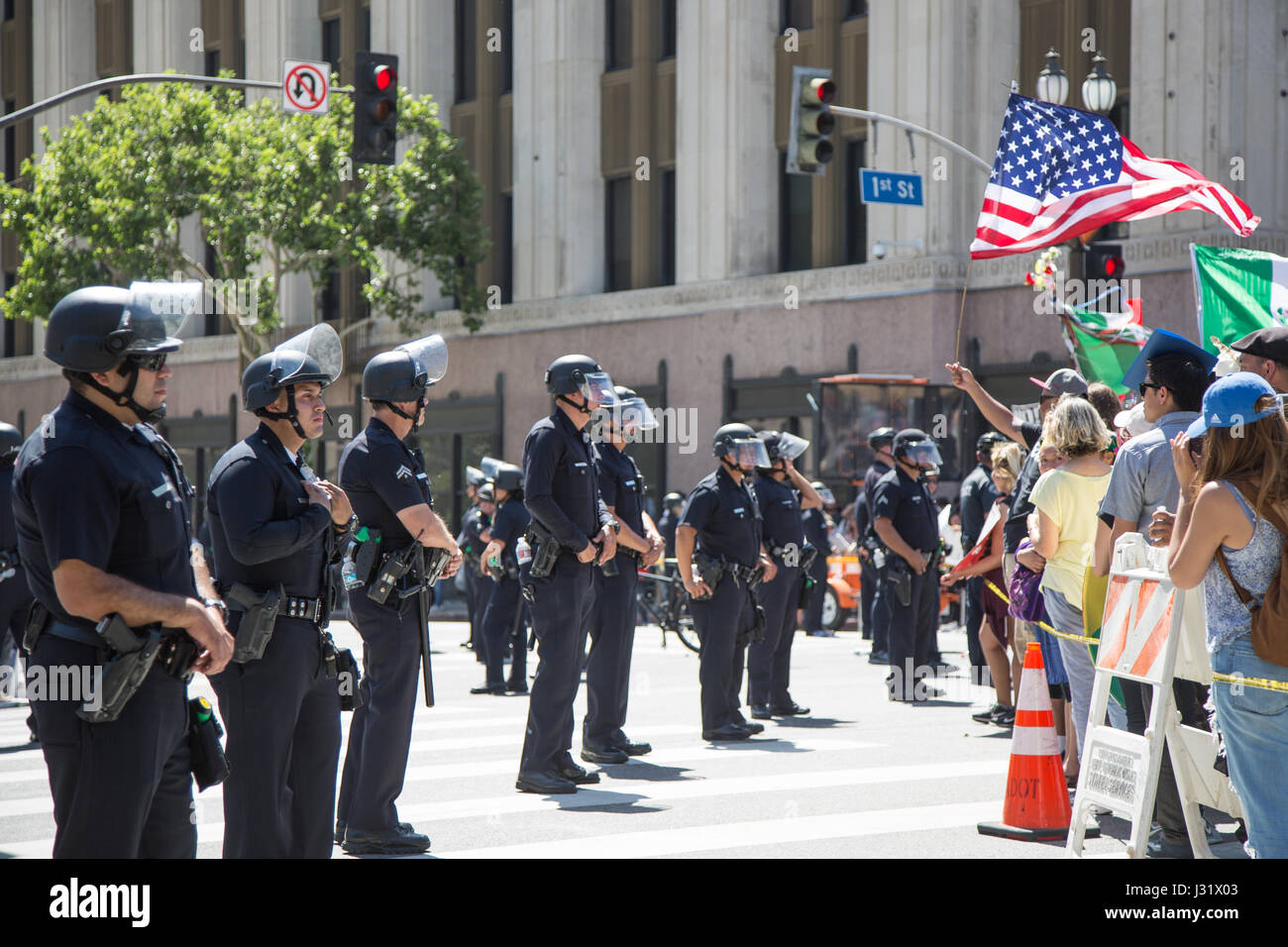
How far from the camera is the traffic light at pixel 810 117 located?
1808cm

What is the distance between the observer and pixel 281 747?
18.4ft

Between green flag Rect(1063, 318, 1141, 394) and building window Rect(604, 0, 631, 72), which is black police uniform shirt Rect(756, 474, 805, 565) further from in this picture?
building window Rect(604, 0, 631, 72)

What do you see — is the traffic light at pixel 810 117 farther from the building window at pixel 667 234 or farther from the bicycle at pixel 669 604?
the building window at pixel 667 234

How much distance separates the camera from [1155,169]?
38.3 ft

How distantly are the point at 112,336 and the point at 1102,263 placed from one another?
550 inches

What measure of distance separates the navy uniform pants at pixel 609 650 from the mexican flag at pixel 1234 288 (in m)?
3.77

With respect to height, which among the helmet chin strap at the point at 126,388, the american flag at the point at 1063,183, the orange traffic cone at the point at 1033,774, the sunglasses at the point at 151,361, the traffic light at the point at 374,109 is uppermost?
the traffic light at the point at 374,109

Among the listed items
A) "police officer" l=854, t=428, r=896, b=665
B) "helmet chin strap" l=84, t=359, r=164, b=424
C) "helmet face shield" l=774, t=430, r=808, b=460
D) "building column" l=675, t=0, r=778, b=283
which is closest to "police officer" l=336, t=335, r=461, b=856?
"helmet chin strap" l=84, t=359, r=164, b=424

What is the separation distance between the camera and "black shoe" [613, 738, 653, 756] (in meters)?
10.2

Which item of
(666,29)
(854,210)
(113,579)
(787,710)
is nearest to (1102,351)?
(787,710)

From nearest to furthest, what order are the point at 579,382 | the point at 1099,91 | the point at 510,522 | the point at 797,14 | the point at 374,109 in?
the point at 579,382
the point at 510,522
the point at 374,109
the point at 1099,91
the point at 797,14

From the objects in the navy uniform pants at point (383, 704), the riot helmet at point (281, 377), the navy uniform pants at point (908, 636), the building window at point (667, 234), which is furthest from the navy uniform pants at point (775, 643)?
the building window at point (667, 234)

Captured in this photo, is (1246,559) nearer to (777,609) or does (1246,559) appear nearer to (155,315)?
(155,315)
